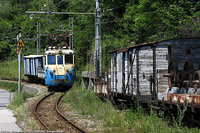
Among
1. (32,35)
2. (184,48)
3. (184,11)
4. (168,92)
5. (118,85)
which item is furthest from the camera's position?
(32,35)

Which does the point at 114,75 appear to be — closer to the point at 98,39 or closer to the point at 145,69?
the point at 145,69

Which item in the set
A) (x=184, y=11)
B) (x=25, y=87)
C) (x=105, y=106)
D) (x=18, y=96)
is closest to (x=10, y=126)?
(x=105, y=106)

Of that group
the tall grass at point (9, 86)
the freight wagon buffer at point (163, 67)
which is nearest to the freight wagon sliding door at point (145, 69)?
the freight wagon buffer at point (163, 67)

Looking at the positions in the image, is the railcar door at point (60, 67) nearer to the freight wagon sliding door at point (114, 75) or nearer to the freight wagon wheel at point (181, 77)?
→ the freight wagon sliding door at point (114, 75)

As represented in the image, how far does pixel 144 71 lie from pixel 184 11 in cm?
1261

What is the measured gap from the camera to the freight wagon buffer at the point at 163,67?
1042 cm

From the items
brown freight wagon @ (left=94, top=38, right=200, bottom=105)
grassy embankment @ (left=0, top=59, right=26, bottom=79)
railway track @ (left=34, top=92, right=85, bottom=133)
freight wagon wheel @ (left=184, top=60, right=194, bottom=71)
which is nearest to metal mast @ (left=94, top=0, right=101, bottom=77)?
railway track @ (left=34, top=92, right=85, bottom=133)

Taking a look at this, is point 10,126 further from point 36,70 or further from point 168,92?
point 36,70

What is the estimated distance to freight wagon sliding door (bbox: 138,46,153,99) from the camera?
39.4 ft

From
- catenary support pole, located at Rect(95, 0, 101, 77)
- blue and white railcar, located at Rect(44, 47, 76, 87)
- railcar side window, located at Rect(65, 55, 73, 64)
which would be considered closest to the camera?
catenary support pole, located at Rect(95, 0, 101, 77)

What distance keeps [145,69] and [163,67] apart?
27.3 inches

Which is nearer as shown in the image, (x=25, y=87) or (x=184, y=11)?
(x=184, y=11)

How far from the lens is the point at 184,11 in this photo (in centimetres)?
2334

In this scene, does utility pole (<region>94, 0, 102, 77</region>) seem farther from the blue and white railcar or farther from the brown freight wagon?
the brown freight wagon
